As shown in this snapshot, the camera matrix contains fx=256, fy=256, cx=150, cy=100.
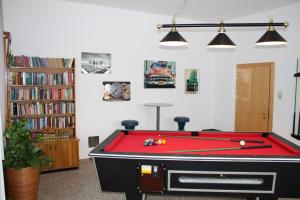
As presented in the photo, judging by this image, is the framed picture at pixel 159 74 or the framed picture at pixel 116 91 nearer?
the framed picture at pixel 116 91

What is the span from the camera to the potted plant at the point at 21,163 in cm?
313

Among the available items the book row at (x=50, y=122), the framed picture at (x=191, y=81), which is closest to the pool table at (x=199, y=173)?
the book row at (x=50, y=122)

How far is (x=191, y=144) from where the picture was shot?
3016 millimetres

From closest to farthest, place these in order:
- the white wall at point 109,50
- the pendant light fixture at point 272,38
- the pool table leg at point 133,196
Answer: the pool table leg at point 133,196
the pendant light fixture at point 272,38
the white wall at point 109,50

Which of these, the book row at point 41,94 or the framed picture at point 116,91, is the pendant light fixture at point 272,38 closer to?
the framed picture at point 116,91

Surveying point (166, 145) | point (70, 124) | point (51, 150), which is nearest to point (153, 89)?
point (70, 124)

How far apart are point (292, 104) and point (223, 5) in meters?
2.26

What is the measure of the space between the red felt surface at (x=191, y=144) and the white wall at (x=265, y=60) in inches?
72.5

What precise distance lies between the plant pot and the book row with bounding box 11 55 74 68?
1851 mm

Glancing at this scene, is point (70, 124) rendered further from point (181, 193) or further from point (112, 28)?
point (181, 193)

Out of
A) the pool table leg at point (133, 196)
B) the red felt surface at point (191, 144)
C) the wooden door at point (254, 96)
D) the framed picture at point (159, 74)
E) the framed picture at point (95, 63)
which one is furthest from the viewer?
the framed picture at point (159, 74)

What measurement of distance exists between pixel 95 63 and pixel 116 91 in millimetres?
722

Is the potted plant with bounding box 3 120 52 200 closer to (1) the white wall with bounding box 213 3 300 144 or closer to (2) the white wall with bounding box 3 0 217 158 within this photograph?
(2) the white wall with bounding box 3 0 217 158

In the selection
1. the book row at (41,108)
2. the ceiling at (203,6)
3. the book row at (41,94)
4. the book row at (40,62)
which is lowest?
the book row at (41,108)
